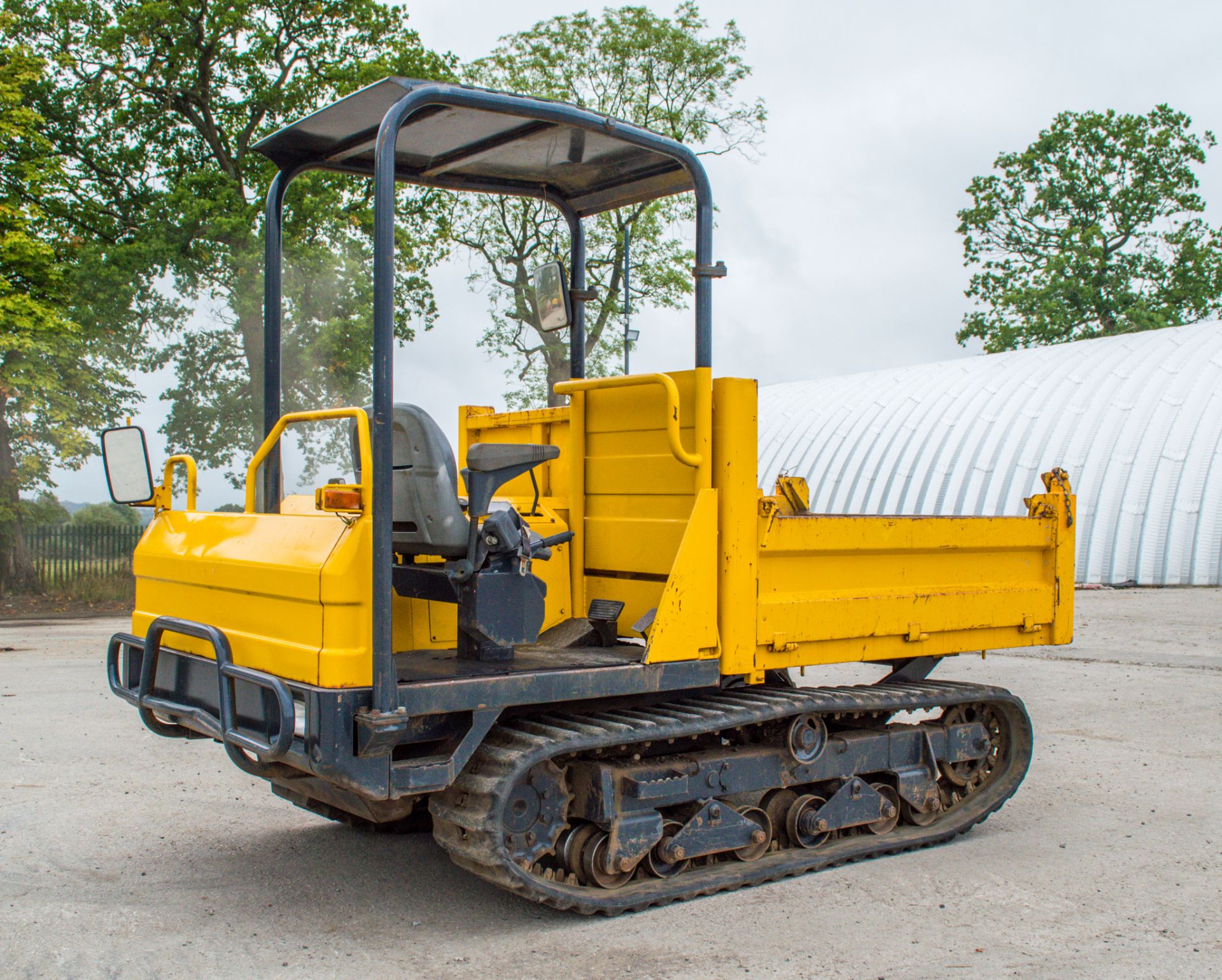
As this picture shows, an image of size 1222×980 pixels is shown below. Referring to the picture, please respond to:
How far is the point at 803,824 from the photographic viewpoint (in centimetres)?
541

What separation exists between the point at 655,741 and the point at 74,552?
21144mm

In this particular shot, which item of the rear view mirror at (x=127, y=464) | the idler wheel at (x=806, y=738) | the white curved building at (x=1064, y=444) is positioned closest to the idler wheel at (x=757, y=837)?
the idler wheel at (x=806, y=738)

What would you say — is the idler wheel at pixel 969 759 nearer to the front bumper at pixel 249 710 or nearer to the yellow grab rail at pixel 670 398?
the yellow grab rail at pixel 670 398

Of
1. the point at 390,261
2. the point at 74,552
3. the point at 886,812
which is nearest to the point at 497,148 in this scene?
the point at 390,261

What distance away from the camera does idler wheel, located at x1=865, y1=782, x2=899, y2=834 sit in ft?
18.7

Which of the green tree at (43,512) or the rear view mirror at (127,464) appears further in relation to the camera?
the green tree at (43,512)

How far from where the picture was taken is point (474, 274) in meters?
33.9

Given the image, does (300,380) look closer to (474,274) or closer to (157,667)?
(474,274)

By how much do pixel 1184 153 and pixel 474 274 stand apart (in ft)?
88.7

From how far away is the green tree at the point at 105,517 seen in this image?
24266mm

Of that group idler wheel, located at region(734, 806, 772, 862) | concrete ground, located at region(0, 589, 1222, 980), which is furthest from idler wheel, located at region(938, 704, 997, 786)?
idler wheel, located at region(734, 806, 772, 862)

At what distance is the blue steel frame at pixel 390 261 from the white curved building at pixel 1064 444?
1740 cm

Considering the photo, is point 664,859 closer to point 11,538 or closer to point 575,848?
point 575,848

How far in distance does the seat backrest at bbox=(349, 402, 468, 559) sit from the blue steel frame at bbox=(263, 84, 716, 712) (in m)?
0.53
